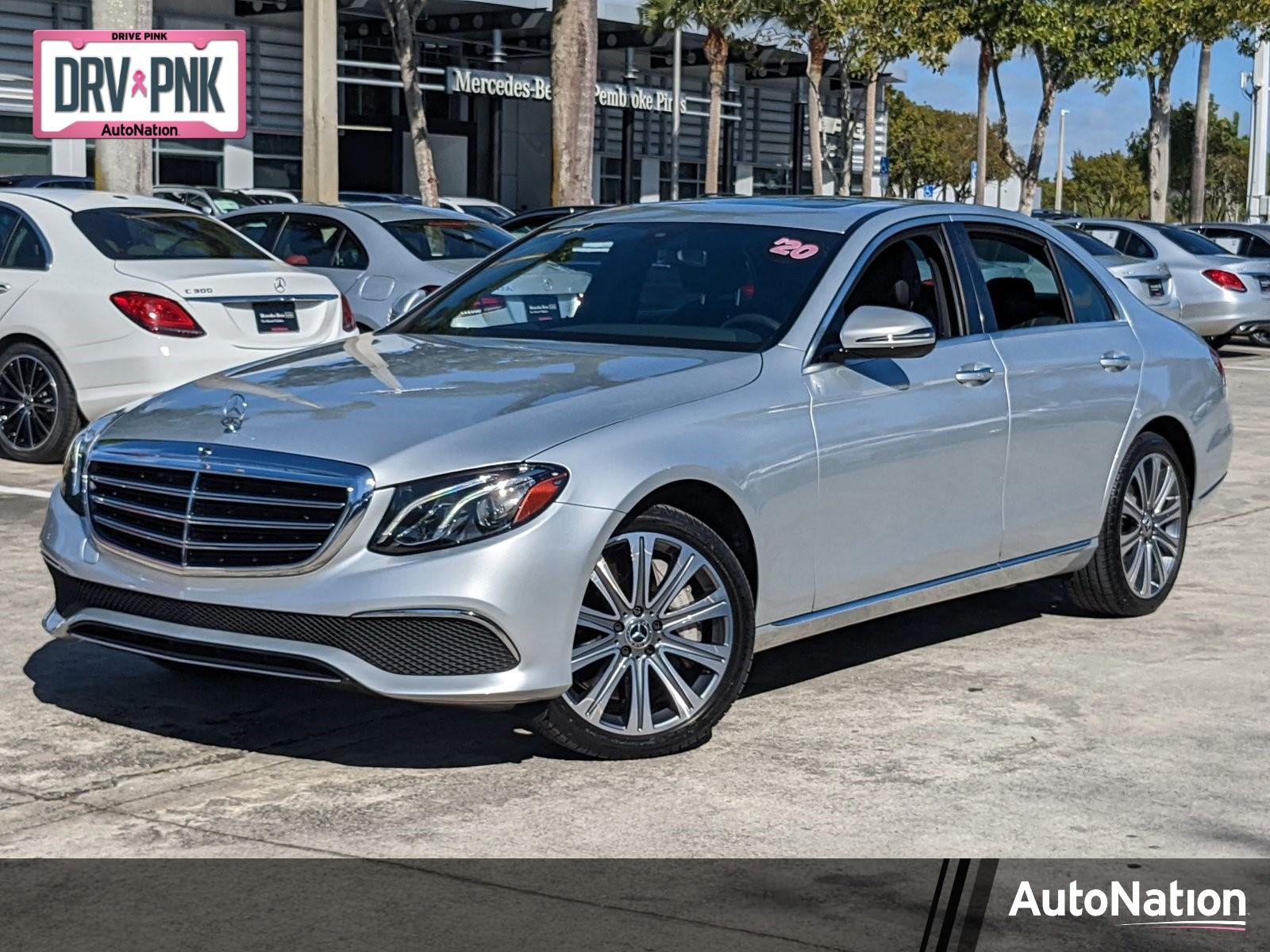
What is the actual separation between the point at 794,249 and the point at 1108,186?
110545 millimetres

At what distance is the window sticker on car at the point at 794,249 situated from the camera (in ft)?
21.5

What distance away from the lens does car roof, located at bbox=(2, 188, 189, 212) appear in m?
12.0

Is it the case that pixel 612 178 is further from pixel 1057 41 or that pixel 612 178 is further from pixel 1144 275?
pixel 1144 275

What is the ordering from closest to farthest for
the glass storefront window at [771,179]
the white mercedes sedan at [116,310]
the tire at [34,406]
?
the white mercedes sedan at [116,310] → the tire at [34,406] → the glass storefront window at [771,179]

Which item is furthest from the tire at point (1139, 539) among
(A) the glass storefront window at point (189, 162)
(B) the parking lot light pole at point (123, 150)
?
(A) the glass storefront window at point (189, 162)

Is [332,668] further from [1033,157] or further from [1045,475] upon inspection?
[1033,157]

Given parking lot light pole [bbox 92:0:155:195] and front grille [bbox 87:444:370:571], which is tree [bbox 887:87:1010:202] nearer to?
parking lot light pole [bbox 92:0:155:195]

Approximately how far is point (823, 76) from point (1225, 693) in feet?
184

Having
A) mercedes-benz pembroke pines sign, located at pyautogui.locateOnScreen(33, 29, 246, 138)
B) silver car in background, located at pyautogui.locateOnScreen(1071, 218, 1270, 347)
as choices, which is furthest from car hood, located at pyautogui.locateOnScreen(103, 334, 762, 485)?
silver car in background, located at pyautogui.locateOnScreen(1071, 218, 1270, 347)

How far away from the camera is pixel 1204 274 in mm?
22234

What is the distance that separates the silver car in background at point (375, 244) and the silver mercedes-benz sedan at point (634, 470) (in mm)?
7436

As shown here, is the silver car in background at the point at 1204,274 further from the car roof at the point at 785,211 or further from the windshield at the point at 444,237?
the car roof at the point at 785,211

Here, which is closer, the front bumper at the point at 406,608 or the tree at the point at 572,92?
the front bumper at the point at 406,608

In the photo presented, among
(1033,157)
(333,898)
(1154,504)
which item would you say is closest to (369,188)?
(1033,157)
